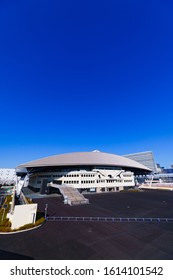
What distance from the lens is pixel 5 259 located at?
11.2 meters

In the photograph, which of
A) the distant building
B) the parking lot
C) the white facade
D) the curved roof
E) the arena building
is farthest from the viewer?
the distant building

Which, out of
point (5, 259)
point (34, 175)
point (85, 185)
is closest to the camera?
point (5, 259)

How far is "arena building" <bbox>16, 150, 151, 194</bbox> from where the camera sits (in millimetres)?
59531

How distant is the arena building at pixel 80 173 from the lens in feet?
195

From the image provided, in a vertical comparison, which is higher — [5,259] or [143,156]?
[143,156]

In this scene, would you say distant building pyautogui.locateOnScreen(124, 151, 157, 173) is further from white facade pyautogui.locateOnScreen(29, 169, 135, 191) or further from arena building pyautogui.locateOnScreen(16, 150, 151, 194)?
white facade pyautogui.locateOnScreen(29, 169, 135, 191)

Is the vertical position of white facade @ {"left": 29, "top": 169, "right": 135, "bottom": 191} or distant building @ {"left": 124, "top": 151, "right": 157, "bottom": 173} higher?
distant building @ {"left": 124, "top": 151, "right": 157, "bottom": 173}

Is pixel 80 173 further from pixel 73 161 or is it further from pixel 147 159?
pixel 147 159

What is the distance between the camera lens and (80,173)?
59.3 m

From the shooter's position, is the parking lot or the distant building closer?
the parking lot

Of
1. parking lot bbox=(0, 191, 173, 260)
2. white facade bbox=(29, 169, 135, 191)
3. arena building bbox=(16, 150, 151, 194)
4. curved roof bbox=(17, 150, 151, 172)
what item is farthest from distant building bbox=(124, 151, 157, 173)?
parking lot bbox=(0, 191, 173, 260)
